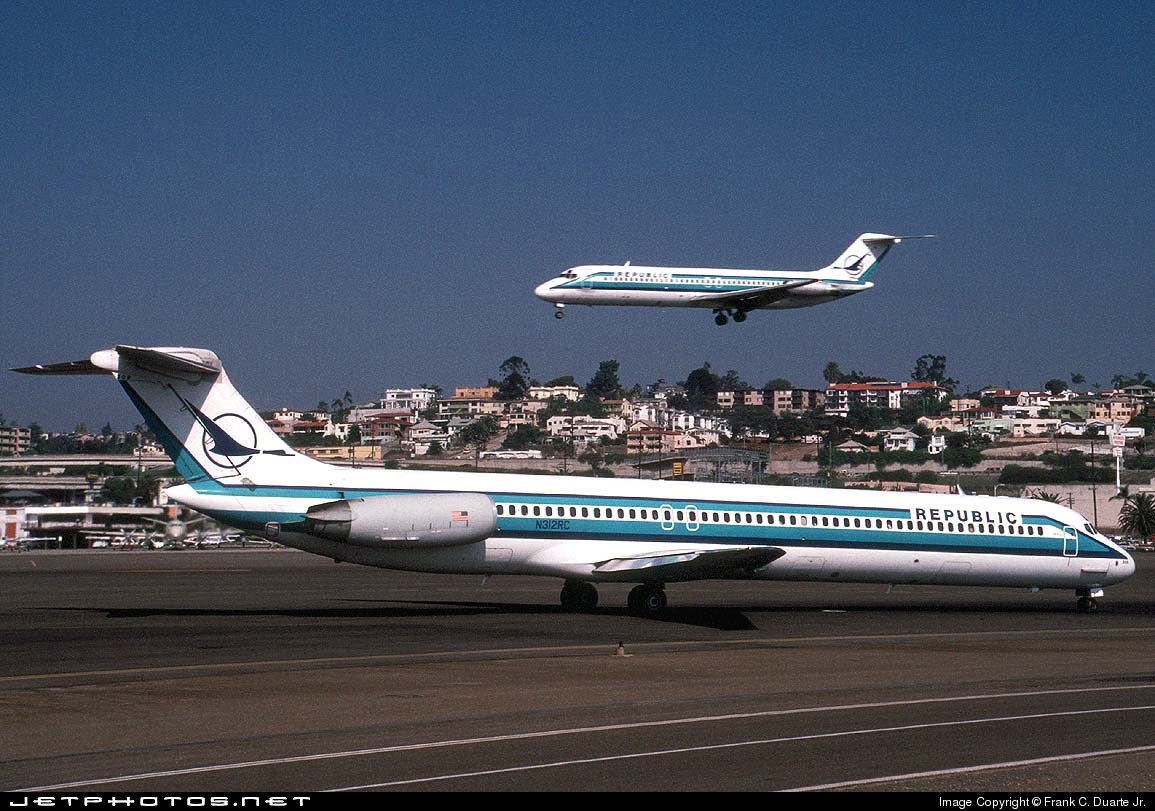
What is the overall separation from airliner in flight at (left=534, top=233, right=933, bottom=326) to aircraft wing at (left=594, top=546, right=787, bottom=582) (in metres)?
26.2

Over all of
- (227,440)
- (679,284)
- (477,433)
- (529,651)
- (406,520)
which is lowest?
(529,651)

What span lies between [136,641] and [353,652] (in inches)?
141

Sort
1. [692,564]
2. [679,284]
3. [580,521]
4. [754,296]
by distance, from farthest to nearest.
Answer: [679,284], [754,296], [580,521], [692,564]

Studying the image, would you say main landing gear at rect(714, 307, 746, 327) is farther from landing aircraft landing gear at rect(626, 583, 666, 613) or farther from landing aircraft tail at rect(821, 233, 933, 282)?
landing aircraft landing gear at rect(626, 583, 666, 613)

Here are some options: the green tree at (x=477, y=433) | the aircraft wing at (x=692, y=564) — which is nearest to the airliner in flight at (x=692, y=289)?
the aircraft wing at (x=692, y=564)

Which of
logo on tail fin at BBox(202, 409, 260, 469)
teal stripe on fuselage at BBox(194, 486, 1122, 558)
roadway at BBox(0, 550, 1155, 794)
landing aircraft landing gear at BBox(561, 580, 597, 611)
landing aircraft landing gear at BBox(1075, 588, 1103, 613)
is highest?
logo on tail fin at BBox(202, 409, 260, 469)

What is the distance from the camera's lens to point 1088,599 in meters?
Result: 32.5

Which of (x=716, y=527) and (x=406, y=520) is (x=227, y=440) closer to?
(x=406, y=520)

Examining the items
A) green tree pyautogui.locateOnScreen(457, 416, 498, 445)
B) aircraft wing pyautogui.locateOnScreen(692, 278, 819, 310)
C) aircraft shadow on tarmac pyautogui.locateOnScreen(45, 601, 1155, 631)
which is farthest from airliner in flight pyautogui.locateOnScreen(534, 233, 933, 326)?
green tree pyautogui.locateOnScreen(457, 416, 498, 445)

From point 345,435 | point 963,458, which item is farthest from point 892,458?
point 345,435

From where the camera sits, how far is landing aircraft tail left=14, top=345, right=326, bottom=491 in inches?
949

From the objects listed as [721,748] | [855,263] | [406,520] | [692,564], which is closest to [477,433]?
[855,263]

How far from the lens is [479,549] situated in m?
26.2

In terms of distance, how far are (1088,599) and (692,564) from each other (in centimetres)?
1218
